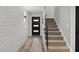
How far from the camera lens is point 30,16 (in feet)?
22.5

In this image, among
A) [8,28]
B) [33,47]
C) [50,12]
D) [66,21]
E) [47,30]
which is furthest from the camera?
[50,12]

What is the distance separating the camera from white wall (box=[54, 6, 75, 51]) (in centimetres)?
307

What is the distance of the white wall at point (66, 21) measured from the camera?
3.07m

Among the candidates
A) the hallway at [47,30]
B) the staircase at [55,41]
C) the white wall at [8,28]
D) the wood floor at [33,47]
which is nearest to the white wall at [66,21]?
the hallway at [47,30]

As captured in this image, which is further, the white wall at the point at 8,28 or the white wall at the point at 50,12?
the white wall at the point at 50,12

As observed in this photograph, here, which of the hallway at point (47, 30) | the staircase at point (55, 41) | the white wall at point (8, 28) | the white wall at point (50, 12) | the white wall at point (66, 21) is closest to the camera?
the white wall at point (8, 28)

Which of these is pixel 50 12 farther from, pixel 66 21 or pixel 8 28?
pixel 8 28

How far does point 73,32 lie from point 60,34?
3.28 feet

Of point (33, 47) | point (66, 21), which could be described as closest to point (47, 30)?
point (66, 21)

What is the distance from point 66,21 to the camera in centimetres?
361

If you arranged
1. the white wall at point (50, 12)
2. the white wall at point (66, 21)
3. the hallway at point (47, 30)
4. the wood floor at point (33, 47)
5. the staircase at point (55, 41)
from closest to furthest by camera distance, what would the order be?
the hallway at point (47, 30), the white wall at point (66, 21), the staircase at point (55, 41), the wood floor at point (33, 47), the white wall at point (50, 12)

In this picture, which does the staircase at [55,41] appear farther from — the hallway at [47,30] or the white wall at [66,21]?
the white wall at [66,21]

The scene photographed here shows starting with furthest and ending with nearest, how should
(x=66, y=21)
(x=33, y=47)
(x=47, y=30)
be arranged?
(x=33, y=47), (x=66, y=21), (x=47, y=30)
